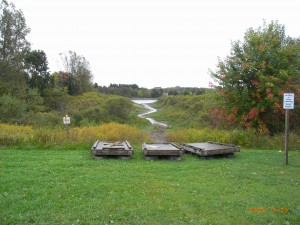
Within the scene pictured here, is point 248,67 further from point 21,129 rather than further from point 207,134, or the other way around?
point 21,129

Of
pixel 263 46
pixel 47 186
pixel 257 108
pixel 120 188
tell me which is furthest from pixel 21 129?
pixel 263 46

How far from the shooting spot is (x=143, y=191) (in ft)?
19.6

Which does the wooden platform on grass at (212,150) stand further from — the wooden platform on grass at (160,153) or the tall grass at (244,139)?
the tall grass at (244,139)

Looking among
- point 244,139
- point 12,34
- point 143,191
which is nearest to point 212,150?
point 244,139

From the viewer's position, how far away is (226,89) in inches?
619

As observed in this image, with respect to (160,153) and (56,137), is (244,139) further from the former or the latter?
(56,137)

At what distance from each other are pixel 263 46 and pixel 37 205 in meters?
13.9

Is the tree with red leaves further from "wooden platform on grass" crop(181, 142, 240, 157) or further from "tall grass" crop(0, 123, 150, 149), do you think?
"tall grass" crop(0, 123, 150, 149)

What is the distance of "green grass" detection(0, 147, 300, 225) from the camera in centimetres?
467

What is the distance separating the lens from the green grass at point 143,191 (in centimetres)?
467

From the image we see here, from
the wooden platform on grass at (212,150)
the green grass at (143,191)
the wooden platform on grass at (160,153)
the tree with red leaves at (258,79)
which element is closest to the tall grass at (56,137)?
the green grass at (143,191)

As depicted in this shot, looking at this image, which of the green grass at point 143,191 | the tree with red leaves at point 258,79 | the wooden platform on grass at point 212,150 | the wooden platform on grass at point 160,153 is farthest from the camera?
the tree with red leaves at point 258,79

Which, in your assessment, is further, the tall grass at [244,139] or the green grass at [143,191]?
the tall grass at [244,139]

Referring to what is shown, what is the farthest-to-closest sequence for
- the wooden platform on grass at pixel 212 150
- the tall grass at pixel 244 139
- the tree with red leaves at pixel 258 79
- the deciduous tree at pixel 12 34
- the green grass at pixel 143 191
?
the deciduous tree at pixel 12 34
the tree with red leaves at pixel 258 79
the tall grass at pixel 244 139
the wooden platform on grass at pixel 212 150
the green grass at pixel 143 191
